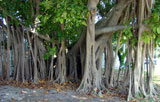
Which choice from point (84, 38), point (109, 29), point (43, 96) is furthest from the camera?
point (84, 38)

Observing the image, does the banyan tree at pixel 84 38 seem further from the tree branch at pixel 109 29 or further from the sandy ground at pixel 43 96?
the sandy ground at pixel 43 96

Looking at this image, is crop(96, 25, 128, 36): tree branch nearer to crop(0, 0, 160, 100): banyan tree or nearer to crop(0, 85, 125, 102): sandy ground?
crop(0, 0, 160, 100): banyan tree

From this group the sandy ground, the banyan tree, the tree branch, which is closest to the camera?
the sandy ground

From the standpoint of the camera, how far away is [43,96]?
4.16 m

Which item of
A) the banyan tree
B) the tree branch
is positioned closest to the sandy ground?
the banyan tree

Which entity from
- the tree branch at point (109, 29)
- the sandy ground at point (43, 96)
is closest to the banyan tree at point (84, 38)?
the tree branch at point (109, 29)

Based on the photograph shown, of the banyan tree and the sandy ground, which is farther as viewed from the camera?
the banyan tree

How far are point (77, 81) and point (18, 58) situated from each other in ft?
7.28

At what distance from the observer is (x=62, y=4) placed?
3994mm

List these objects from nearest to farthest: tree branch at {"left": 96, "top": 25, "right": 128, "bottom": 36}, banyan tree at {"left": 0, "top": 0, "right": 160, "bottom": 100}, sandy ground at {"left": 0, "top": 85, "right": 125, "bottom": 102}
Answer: sandy ground at {"left": 0, "top": 85, "right": 125, "bottom": 102}
banyan tree at {"left": 0, "top": 0, "right": 160, "bottom": 100}
tree branch at {"left": 96, "top": 25, "right": 128, "bottom": 36}

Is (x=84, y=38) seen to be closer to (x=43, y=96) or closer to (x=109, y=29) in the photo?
(x=109, y=29)

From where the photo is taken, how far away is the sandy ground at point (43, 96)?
3.86 metres

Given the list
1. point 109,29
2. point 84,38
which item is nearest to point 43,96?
point 84,38

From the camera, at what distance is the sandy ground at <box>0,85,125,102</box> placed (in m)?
3.86
